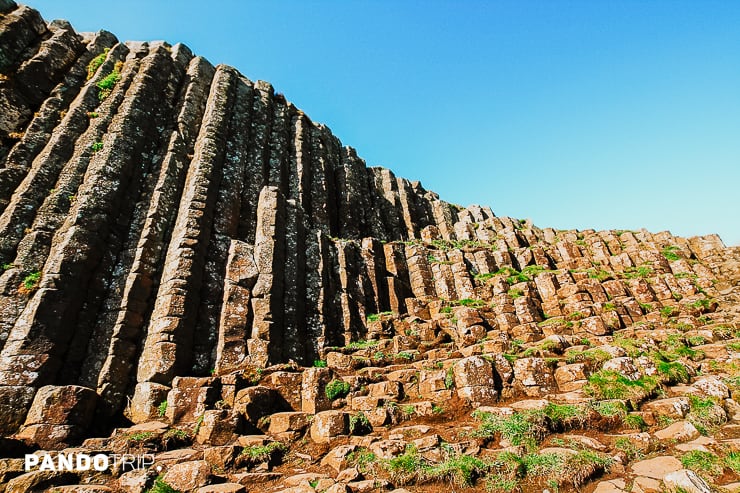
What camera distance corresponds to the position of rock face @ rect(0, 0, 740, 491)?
8.16 m

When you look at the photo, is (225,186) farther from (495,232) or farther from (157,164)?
(495,232)

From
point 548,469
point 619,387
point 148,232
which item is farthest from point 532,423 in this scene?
point 148,232

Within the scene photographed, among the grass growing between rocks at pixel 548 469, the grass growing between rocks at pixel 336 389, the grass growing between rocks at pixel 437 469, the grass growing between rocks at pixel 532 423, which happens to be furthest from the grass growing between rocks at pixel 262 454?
the grass growing between rocks at pixel 548 469

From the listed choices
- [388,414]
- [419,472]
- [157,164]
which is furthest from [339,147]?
[419,472]

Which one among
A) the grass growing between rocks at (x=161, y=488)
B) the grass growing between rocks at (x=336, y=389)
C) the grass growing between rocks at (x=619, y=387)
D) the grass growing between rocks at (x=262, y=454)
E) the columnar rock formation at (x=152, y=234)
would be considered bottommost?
the grass growing between rocks at (x=161, y=488)

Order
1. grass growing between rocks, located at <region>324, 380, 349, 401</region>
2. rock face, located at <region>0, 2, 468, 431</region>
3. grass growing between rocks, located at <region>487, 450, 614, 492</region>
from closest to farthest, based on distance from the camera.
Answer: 1. grass growing between rocks, located at <region>487, 450, 614, 492</region>
2. grass growing between rocks, located at <region>324, 380, 349, 401</region>
3. rock face, located at <region>0, 2, 468, 431</region>

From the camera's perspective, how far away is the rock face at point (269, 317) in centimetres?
816

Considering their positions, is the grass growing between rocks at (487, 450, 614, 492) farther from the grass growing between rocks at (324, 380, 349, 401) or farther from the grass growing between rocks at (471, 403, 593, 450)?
the grass growing between rocks at (324, 380, 349, 401)

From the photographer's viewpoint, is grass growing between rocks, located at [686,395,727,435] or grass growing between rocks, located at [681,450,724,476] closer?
grass growing between rocks, located at [681,450,724,476]

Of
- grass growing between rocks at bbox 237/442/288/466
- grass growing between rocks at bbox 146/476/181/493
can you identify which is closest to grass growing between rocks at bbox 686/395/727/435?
grass growing between rocks at bbox 237/442/288/466

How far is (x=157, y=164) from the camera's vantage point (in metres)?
20.1

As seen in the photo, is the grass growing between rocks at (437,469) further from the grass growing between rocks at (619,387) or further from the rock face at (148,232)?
the rock face at (148,232)

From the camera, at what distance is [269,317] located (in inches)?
612

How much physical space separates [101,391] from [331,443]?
944 cm
